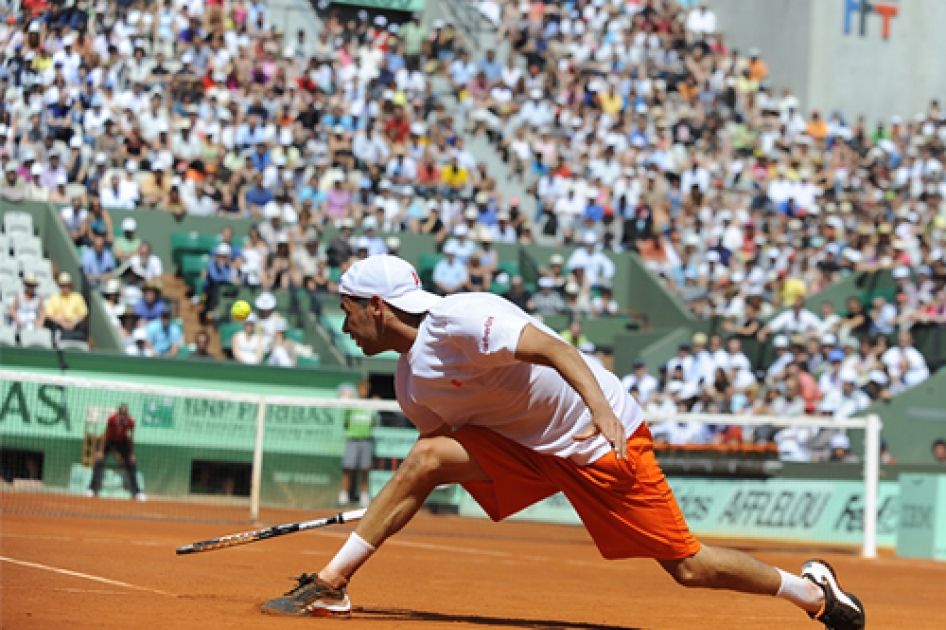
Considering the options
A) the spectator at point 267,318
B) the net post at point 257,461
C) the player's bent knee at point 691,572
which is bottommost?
the net post at point 257,461

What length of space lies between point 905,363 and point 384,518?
15619mm

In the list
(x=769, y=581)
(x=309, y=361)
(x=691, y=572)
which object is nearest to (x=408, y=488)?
(x=691, y=572)

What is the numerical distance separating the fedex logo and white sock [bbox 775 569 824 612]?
3167 centimetres

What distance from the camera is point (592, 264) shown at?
2347 cm

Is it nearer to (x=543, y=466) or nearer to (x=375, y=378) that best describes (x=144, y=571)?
(x=543, y=466)

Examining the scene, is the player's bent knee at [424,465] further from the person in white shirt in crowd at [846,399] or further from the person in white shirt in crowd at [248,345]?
the person in white shirt in crowd at [846,399]

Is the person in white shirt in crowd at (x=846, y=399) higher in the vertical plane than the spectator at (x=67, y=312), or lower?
lower

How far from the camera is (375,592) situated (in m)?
8.66

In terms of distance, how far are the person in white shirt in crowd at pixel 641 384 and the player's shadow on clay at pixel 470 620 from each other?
498 inches

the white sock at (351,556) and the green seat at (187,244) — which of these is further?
the green seat at (187,244)

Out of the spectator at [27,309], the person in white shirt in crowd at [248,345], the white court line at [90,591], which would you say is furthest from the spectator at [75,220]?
the white court line at [90,591]

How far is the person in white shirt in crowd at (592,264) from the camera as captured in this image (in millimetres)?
23391

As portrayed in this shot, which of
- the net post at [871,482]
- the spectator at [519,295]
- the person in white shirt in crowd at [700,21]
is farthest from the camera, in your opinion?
the person in white shirt in crowd at [700,21]

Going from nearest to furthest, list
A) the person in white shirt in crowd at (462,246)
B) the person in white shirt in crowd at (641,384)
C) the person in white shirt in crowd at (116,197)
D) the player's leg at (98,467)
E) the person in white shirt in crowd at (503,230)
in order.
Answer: the player's leg at (98,467)
the person in white shirt in crowd at (641,384)
the person in white shirt in crowd at (116,197)
the person in white shirt in crowd at (462,246)
the person in white shirt in crowd at (503,230)
